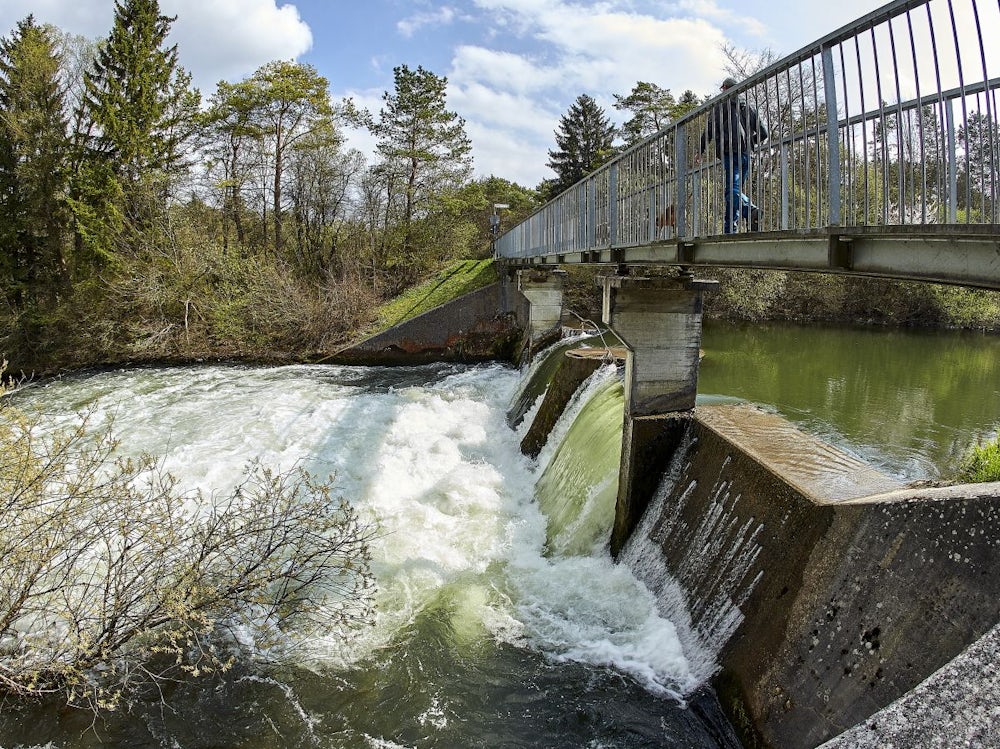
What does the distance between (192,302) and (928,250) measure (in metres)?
24.3

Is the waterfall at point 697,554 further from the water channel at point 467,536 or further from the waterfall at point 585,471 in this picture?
the waterfall at point 585,471

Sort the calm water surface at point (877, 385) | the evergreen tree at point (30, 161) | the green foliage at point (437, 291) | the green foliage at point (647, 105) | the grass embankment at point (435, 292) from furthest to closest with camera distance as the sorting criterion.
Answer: the green foliage at point (647, 105)
the green foliage at point (437, 291)
the grass embankment at point (435, 292)
the evergreen tree at point (30, 161)
the calm water surface at point (877, 385)

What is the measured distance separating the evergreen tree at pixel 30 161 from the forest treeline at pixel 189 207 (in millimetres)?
59

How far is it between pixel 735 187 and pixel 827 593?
3.44m

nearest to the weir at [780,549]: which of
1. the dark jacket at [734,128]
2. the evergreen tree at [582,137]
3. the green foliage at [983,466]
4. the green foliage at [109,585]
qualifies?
the green foliage at [983,466]

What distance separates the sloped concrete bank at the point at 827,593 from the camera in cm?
407

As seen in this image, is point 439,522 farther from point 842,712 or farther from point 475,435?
point 842,712

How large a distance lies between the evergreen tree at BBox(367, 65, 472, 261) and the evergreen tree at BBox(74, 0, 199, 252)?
365 inches

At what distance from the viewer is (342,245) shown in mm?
31438

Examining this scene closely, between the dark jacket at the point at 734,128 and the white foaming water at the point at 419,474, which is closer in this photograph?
the dark jacket at the point at 734,128

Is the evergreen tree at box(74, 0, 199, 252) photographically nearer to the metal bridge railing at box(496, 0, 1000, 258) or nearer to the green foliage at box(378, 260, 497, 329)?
the green foliage at box(378, 260, 497, 329)

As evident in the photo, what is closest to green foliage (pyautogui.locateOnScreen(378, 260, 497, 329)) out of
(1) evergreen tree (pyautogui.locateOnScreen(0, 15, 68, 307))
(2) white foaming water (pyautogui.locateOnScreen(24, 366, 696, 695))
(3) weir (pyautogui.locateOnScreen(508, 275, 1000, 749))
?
(2) white foaming water (pyautogui.locateOnScreen(24, 366, 696, 695))

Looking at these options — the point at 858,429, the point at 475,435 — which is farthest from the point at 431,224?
the point at 858,429

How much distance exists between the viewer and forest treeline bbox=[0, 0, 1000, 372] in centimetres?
2181
